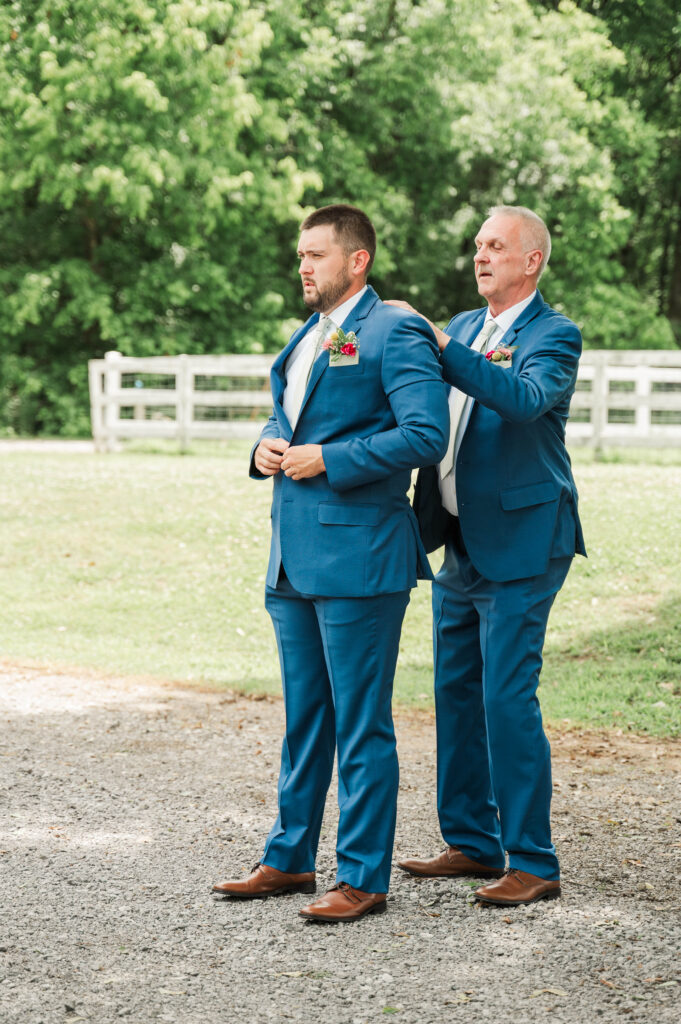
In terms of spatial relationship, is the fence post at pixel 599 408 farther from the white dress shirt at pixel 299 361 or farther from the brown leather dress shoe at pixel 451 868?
the white dress shirt at pixel 299 361

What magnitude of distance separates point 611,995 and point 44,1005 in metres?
1.54

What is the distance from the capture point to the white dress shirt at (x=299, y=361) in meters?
4.09

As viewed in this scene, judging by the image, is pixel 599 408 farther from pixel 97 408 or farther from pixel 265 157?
pixel 265 157

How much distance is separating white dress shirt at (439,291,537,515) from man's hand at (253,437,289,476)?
2.00ft

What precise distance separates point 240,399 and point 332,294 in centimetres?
1297

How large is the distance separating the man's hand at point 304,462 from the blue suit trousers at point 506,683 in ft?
2.40

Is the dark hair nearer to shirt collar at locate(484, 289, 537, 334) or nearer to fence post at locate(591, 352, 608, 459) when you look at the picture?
shirt collar at locate(484, 289, 537, 334)

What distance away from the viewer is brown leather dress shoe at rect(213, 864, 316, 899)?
167 inches

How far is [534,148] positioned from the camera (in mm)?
→ 22922

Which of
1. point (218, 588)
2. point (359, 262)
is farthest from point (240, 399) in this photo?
point (359, 262)

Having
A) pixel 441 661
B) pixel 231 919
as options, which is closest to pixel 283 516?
pixel 441 661

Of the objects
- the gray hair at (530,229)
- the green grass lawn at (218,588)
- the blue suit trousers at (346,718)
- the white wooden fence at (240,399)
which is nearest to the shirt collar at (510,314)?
the gray hair at (530,229)

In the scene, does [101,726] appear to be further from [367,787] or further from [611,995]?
[611,995]

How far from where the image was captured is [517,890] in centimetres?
418
